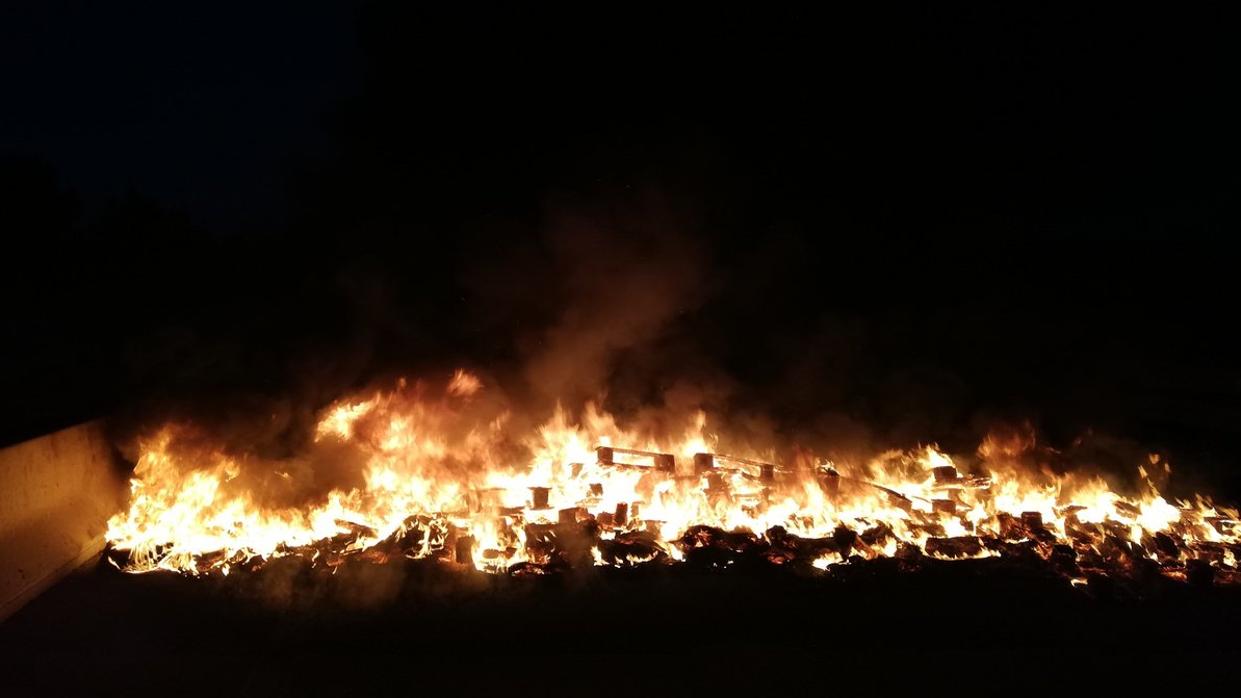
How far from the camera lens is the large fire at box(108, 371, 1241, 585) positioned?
5156mm

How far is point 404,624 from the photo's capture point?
4199 millimetres

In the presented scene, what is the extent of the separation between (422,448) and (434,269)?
2728mm

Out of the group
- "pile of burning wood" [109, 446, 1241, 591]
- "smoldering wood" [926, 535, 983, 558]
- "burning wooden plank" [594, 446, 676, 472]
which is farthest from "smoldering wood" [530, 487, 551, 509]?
"smoldering wood" [926, 535, 983, 558]

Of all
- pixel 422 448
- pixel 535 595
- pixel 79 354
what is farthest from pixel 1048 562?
pixel 79 354

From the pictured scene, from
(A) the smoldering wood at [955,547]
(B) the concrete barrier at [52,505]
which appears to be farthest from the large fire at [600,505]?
(B) the concrete barrier at [52,505]

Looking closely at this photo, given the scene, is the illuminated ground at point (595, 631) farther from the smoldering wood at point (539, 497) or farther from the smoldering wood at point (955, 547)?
the smoldering wood at point (539, 497)

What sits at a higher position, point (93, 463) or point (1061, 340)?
point (1061, 340)

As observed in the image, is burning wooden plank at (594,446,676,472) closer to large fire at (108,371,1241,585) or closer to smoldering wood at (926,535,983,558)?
large fire at (108,371,1241,585)

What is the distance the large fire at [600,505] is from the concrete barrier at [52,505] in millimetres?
218

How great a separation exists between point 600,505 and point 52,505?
4.20 meters

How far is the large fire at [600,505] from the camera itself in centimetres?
516

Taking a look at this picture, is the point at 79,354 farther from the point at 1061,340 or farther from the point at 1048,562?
the point at 1061,340

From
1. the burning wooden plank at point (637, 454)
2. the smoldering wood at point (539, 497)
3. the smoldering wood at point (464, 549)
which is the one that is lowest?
the smoldering wood at point (464, 549)

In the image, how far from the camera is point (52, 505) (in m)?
5.00
